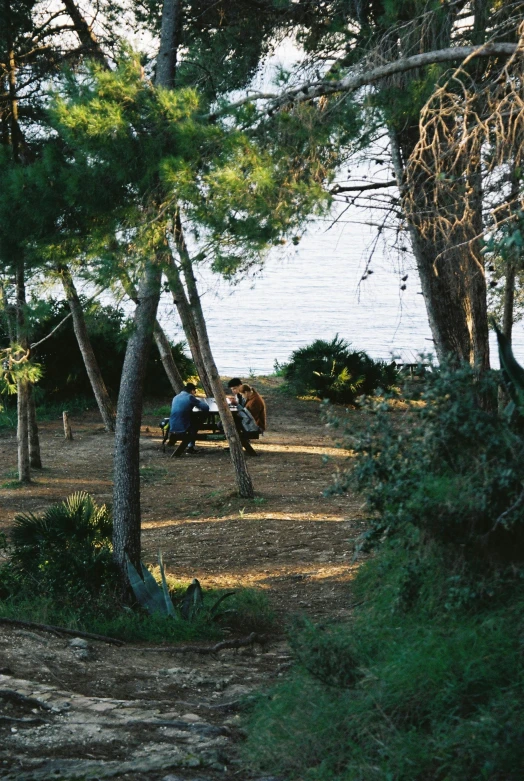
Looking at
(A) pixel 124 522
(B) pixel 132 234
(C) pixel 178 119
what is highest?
(C) pixel 178 119

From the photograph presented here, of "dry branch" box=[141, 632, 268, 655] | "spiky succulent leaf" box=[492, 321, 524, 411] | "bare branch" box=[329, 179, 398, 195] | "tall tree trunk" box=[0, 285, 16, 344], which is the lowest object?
"dry branch" box=[141, 632, 268, 655]

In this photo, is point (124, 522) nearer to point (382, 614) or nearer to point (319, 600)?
point (319, 600)

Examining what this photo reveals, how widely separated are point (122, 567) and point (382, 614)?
10.8 ft

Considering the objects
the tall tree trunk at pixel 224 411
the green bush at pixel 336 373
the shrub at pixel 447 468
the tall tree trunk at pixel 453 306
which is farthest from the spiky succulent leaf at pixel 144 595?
the green bush at pixel 336 373

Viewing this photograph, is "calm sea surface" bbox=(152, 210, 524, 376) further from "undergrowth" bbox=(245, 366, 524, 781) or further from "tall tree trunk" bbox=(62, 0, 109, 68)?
A: "tall tree trunk" bbox=(62, 0, 109, 68)

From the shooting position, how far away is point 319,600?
7.68 m

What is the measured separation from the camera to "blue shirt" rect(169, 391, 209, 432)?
50.2 feet

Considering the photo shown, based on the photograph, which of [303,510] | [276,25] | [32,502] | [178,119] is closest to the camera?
[178,119]

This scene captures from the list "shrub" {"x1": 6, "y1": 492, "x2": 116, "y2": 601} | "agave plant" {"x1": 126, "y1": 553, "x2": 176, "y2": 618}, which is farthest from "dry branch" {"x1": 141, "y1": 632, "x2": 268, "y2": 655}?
"shrub" {"x1": 6, "y1": 492, "x2": 116, "y2": 601}

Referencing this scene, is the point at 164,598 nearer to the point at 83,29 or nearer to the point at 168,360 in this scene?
the point at 83,29

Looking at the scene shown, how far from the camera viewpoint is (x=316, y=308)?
47.1m

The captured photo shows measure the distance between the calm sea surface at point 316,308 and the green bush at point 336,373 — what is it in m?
0.58

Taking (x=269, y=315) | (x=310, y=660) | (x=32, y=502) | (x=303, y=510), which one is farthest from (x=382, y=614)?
(x=269, y=315)

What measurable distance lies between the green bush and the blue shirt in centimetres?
530
